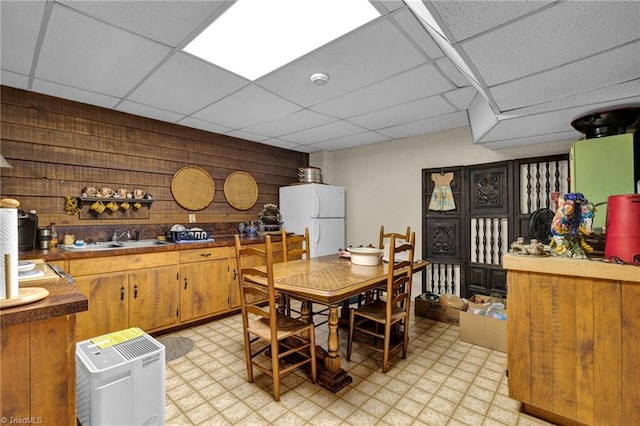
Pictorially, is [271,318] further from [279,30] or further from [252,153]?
[252,153]

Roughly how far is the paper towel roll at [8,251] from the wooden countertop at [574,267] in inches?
99.4

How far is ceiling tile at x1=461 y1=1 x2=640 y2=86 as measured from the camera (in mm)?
1259

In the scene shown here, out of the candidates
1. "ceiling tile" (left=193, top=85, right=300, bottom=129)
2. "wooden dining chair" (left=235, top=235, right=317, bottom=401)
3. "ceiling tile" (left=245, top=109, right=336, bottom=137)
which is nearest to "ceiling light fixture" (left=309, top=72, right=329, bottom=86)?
"ceiling tile" (left=193, top=85, right=300, bottom=129)

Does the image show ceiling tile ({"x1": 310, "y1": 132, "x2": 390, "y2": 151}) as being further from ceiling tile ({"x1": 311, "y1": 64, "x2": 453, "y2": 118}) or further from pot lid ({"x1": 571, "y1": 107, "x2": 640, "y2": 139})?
pot lid ({"x1": 571, "y1": 107, "x2": 640, "y2": 139})

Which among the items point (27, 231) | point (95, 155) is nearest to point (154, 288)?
point (27, 231)

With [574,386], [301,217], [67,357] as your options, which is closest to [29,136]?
[67,357]

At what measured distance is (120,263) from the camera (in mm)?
2928

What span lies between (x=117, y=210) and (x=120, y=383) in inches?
106

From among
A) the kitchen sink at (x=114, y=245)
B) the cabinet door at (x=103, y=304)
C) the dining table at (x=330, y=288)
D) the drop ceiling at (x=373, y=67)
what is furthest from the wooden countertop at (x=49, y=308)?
the kitchen sink at (x=114, y=245)

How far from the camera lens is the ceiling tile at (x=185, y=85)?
2.37 meters

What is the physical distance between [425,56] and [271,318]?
7.16 ft

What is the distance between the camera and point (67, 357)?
1.14 m

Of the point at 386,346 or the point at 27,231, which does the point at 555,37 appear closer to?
the point at 386,346

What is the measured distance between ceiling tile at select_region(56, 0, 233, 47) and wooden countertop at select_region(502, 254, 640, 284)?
7.72ft
